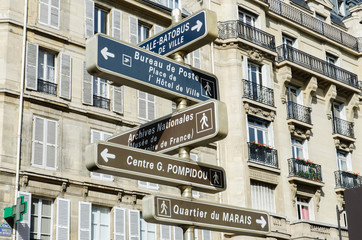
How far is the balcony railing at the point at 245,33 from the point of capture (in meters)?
26.5

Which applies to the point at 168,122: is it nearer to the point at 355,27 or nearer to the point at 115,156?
the point at 115,156

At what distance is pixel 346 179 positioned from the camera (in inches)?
1159

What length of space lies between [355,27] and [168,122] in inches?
1158

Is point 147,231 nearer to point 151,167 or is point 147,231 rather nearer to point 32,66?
point 32,66

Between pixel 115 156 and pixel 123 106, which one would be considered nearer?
pixel 115 156

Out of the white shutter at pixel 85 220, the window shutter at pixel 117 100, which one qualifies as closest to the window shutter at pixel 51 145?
the white shutter at pixel 85 220

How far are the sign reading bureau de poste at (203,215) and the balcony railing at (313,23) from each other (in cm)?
2226

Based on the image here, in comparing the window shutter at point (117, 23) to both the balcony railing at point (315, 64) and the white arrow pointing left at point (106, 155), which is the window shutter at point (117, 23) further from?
the white arrow pointing left at point (106, 155)

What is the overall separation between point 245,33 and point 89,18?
8099mm

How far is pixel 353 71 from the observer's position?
111 ft

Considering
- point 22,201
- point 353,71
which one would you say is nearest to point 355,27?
point 353,71

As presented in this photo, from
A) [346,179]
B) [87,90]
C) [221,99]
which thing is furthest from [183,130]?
[346,179]

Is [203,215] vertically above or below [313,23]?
below

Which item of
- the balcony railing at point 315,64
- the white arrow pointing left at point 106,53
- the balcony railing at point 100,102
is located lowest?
the white arrow pointing left at point 106,53
